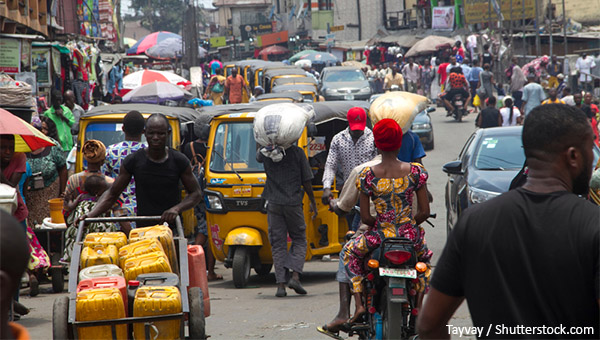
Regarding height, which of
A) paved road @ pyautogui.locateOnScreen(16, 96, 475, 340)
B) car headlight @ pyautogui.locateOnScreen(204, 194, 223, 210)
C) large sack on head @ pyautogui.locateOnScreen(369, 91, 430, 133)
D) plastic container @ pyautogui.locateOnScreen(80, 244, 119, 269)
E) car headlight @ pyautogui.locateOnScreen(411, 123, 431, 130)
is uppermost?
large sack on head @ pyautogui.locateOnScreen(369, 91, 430, 133)

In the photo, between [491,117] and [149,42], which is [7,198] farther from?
[149,42]

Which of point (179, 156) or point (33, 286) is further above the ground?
point (179, 156)

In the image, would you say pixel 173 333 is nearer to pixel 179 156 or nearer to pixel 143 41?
pixel 179 156

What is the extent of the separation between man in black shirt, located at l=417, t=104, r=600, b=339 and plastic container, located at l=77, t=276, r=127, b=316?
2659 mm

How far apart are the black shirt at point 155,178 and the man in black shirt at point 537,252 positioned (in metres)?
4.00

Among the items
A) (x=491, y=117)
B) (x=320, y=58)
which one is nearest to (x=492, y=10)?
(x=320, y=58)

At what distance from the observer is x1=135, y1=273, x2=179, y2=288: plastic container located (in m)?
5.44

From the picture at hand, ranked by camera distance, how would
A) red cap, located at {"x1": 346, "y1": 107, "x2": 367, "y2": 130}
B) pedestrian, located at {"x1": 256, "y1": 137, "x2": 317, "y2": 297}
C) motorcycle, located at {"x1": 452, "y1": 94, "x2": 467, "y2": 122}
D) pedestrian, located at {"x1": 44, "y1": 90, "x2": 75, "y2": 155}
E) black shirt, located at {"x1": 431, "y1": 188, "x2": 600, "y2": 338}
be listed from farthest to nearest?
motorcycle, located at {"x1": 452, "y1": 94, "x2": 467, "y2": 122}
pedestrian, located at {"x1": 44, "y1": 90, "x2": 75, "y2": 155}
pedestrian, located at {"x1": 256, "y1": 137, "x2": 317, "y2": 297}
red cap, located at {"x1": 346, "y1": 107, "x2": 367, "y2": 130}
black shirt, located at {"x1": 431, "y1": 188, "x2": 600, "y2": 338}

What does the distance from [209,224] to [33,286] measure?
207 cm

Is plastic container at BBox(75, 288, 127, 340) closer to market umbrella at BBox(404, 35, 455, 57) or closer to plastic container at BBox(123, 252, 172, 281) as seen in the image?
plastic container at BBox(123, 252, 172, 281)

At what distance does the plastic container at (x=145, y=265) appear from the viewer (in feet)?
18.6

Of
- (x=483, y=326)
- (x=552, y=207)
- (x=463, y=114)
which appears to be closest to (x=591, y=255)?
(x=552, y=207)

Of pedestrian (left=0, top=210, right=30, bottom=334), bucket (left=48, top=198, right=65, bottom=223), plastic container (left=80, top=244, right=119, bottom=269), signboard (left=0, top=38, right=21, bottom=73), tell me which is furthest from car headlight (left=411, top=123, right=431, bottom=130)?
pedestrian (left=0, top=210, right=30, bottom=334)

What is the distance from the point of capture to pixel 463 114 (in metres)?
29.2
